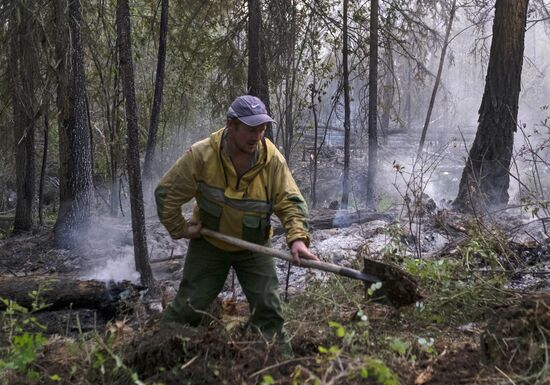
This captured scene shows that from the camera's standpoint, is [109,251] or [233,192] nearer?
[233,192]

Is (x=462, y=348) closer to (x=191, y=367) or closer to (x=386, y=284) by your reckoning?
(x=386, y=284)

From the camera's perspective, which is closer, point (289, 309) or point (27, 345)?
point (27, 345)

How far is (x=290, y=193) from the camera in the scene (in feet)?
14.0

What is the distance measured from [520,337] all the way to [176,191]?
2.42 metres

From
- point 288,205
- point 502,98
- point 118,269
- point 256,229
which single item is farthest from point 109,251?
point 502,98

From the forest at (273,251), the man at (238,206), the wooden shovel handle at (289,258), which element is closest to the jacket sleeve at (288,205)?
the man at (238,206)

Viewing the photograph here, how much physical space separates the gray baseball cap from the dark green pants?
97 centimetres

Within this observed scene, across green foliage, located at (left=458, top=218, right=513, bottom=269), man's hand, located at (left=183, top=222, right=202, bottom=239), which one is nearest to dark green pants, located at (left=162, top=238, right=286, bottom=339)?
man's hand, located at (left=183, top=222, right=202, bottom=239)

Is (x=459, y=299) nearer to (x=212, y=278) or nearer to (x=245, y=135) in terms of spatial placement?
(x=212, y=278)

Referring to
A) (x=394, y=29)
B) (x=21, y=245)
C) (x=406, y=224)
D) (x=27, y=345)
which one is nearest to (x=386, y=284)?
(x=27, y=345)

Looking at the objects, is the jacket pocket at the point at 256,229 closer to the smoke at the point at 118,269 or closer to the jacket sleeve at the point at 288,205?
the jacket sleeve at the point at 288,205

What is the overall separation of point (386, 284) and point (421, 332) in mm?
588

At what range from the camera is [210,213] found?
4.30m

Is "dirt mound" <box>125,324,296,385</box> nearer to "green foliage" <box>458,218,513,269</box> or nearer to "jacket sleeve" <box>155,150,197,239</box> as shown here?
"jacket sleeve" <box>155,150,197,239</box>
